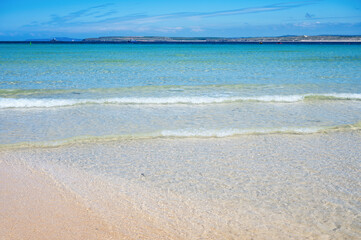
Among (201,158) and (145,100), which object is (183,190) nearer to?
(201,158)

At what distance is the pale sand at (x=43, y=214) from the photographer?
3209 millimetres

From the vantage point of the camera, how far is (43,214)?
357 centimetres

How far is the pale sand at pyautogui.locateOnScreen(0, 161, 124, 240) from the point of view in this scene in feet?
10.5

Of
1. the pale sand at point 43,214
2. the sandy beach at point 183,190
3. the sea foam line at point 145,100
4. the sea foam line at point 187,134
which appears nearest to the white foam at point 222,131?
the sea foam line at point 187,134

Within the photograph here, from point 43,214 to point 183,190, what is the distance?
1692 millimetres

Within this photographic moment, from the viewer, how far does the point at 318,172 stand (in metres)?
4.97

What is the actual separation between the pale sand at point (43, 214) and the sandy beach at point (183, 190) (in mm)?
11

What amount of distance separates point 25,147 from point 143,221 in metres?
3.67

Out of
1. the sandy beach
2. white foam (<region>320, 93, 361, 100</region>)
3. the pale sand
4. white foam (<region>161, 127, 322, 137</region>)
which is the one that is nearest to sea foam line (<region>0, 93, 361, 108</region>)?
white foam (<region>320, 93, 361, 100</region>)

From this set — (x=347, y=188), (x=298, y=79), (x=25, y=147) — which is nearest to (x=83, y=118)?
(x=25, y=147)

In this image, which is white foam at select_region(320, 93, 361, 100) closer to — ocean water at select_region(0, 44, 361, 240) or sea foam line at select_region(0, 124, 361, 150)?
ocean water at select_region(0, 44, 361, 240)

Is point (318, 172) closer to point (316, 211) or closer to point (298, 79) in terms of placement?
point (316, 211)

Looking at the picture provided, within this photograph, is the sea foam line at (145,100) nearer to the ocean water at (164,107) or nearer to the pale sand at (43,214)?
the ocean water at (164,107)

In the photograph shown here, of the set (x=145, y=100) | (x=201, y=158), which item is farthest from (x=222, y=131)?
(x=145, y=100)
